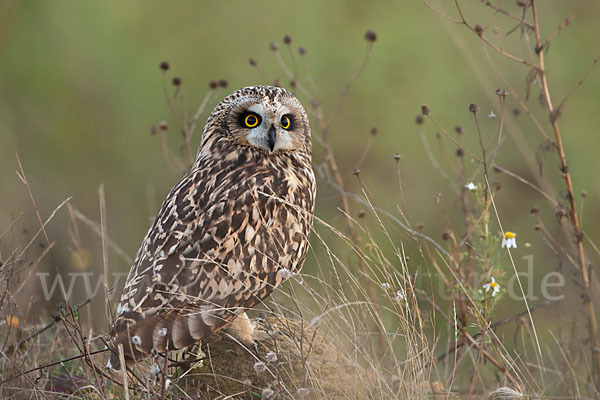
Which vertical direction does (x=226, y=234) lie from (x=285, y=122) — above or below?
below

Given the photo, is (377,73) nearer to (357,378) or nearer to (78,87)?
(78,87)

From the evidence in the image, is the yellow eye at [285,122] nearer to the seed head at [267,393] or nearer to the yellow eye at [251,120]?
the yellow eye at [251,120]

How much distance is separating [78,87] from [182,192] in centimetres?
567

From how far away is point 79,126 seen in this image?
9.14 metres

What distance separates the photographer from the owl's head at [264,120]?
4.23 metres

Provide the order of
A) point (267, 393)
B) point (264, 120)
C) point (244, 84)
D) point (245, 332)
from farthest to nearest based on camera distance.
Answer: point (244, 84)
point (264, 120)
point (245, 332)
point (267, 393)

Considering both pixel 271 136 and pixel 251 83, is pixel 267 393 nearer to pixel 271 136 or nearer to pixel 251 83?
pixel 271 136

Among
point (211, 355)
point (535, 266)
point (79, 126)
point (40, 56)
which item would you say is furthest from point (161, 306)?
point (40, 56)

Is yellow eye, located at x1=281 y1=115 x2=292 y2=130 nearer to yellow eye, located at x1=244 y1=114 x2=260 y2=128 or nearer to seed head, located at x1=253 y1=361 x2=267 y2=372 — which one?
yellow eye, located at x1=244 y1=114 x2=260 y2=128

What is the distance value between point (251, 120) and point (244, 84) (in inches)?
177

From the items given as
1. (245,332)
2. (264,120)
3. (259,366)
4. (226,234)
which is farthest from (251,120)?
(259,366)

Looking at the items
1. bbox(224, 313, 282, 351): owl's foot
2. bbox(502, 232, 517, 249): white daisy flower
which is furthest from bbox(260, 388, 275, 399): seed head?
bbox(502, 232, 517, 249): white daisy flower

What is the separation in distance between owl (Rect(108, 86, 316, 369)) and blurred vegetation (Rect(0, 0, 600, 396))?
374 cm

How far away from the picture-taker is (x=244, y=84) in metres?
8.74
